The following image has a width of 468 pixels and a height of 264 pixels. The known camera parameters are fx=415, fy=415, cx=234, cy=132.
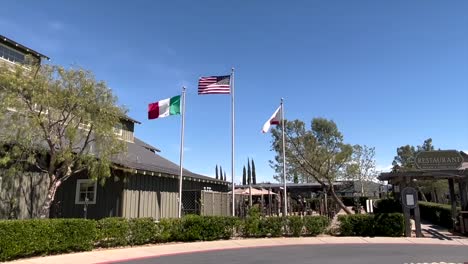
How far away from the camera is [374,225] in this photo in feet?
56.7

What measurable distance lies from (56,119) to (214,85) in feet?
23.5

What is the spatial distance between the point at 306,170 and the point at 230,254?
14528mm

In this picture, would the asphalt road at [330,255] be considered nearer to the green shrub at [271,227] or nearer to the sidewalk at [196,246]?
the sidewalk at [196,246]

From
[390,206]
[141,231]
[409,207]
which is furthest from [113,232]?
[390,206]

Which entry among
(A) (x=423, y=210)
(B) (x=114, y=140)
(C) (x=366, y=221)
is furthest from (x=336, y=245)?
(A) (x=423, y=210)

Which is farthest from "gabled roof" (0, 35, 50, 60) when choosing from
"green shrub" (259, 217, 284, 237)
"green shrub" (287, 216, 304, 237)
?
"green shrub" (287, 216, 304, 237)

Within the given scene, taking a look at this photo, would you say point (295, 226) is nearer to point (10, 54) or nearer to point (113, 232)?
point (113, 232)

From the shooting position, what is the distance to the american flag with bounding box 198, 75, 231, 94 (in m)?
18.5

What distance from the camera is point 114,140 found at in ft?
47.9

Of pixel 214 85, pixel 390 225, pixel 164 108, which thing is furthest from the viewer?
pixel 214 85

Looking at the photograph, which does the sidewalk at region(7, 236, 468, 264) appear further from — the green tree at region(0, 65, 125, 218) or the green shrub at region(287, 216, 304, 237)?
the green tree at region(0, 65, 125, 218)

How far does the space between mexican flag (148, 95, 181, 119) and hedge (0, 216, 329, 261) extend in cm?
500

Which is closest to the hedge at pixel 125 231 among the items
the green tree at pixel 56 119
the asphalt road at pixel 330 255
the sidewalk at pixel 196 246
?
the sidewalk at pixel 196 246

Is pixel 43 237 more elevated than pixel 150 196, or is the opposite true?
pixel 150 196
